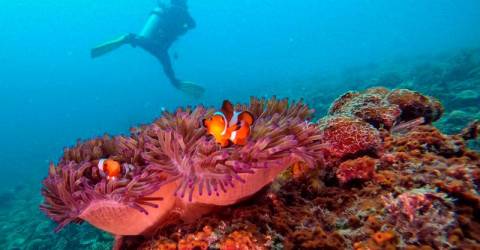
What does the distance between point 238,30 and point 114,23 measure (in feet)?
185

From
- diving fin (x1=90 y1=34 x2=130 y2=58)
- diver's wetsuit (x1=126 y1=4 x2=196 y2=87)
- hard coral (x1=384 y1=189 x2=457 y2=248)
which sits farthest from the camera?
diver's wetsuit (x1=126 y1=4 x2=196 y2=87)

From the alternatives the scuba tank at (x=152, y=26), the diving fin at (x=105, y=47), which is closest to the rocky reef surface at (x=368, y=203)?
the diving fin at (x=105, y=47)

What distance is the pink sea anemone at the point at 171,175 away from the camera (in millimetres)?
2107

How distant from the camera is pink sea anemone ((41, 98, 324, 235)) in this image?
2.11 m

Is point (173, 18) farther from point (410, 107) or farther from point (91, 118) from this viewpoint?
point (91, 118)

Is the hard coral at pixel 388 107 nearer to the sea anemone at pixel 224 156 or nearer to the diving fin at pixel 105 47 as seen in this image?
the sea anemone at pixel 224 156

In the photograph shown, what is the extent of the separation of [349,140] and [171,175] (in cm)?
167

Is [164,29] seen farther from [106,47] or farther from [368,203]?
[368,203]

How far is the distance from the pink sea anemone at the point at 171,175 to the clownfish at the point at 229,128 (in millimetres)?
67

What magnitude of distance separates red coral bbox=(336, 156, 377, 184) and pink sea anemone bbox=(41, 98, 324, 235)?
1.39ft

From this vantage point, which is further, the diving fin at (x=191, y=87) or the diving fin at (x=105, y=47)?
the diving fin at (x=191, y=87)

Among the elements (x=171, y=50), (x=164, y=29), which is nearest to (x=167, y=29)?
(x=164, y=29)

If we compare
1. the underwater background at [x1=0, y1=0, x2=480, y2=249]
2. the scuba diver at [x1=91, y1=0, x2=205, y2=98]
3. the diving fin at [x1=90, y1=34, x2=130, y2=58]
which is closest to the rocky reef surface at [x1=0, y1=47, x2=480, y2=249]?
the diving fin at [x1=90, y1=34, x2=130, y2=58]

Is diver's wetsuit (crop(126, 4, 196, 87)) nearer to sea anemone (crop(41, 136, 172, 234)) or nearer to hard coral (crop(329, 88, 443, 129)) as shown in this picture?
hard coral (crop(329, 88, 443, 129))
